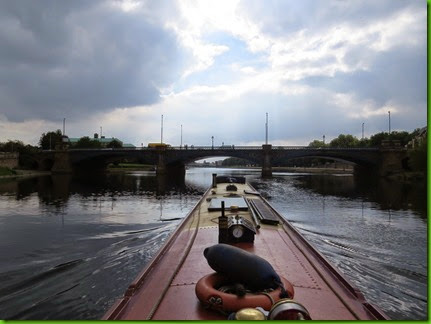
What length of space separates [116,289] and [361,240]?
12286mm

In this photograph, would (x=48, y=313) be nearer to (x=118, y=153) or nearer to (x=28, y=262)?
(x=28, y=262)

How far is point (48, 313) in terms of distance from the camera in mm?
8391

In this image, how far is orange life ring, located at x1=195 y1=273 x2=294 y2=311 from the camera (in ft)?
15.1

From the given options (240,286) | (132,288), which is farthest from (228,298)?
(132,288)

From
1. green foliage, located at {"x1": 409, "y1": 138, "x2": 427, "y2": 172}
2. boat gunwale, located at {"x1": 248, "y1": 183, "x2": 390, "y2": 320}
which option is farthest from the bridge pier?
boat gunwale, located at {"x1": 248, "y1": 183, "x2": 390, "y2": 320}

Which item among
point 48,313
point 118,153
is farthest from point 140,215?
point 118,153

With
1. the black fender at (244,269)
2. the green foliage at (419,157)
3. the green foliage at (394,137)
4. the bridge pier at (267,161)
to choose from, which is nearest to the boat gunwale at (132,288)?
the black fender at (244,269)

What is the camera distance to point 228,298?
4.68 metres

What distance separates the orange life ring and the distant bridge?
3056 inches

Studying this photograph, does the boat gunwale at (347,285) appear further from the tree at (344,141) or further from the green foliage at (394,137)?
the tree at (344,141)

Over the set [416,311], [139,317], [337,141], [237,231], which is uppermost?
[337,141]

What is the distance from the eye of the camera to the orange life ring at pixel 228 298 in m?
4.59

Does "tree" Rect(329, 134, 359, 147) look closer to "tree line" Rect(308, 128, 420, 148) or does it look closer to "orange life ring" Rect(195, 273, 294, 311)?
"tree line" Rect(308, 128, 420, 148)

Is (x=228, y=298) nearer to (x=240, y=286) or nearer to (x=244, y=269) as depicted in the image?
(x=240, y=286)
